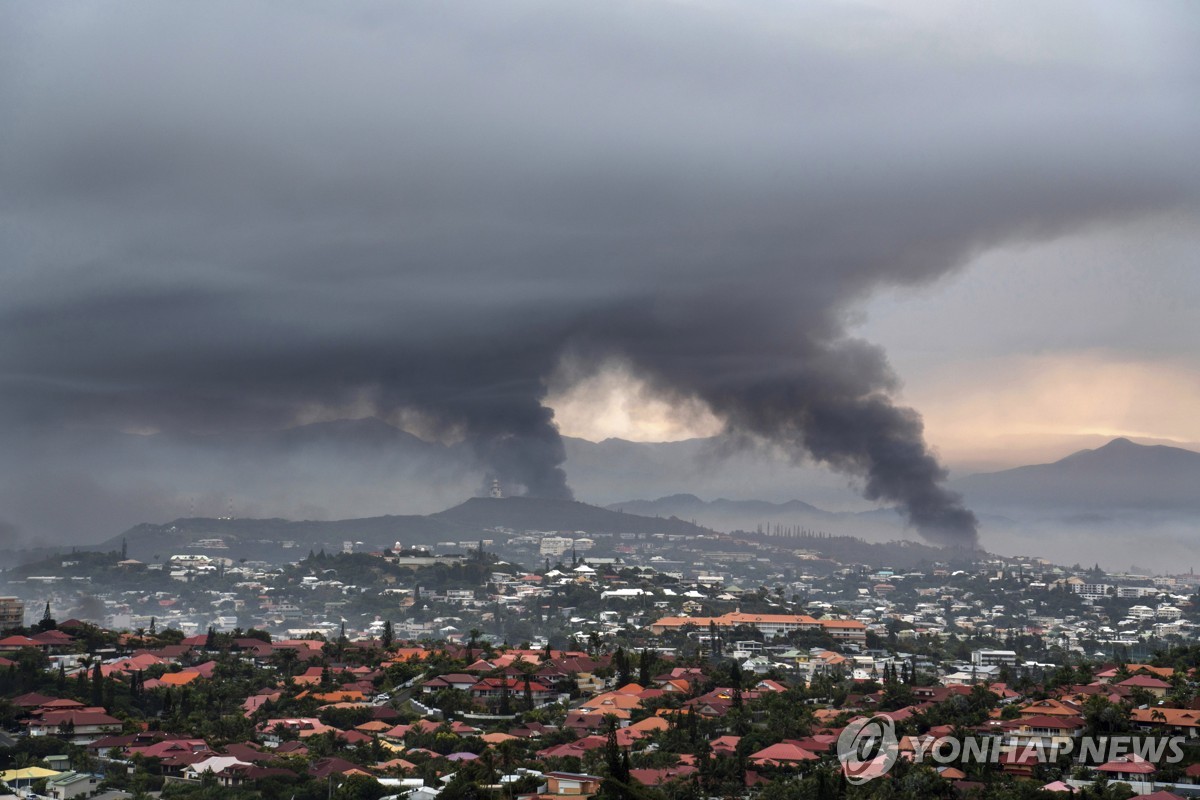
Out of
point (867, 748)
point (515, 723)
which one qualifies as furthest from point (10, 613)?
point (867, 748)

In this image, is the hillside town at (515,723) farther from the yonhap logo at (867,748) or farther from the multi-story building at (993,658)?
the multi-story building at (993,658)

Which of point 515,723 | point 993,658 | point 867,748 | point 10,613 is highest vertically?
point 10,613

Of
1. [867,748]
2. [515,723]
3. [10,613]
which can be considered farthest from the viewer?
[10,613]

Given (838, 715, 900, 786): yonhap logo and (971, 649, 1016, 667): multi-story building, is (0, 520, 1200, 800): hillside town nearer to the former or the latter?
(838, 715, 900, 786): yonhap logo

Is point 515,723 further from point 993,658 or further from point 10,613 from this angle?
point 993,658

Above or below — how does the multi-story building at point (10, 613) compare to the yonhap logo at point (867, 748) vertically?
above

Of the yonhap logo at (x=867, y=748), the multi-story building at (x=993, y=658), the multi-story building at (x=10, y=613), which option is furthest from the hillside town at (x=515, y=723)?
the multi-story building at (x=993, y=658)

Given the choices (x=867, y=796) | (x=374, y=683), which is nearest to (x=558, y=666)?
(x=374, y=683)

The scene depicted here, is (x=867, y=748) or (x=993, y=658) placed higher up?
(x=867, y=748)
